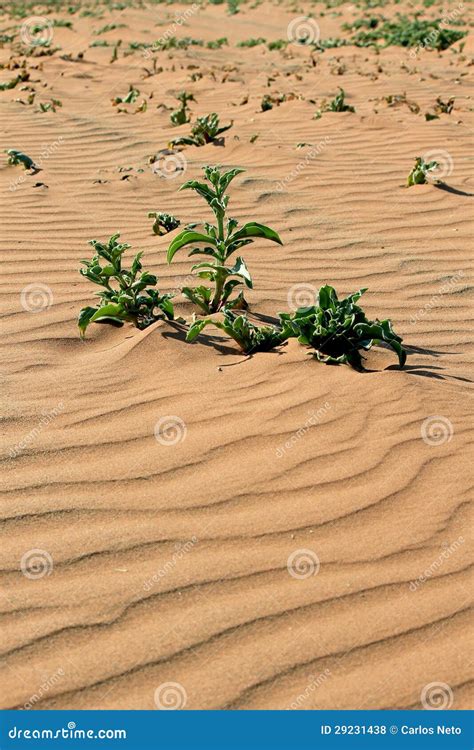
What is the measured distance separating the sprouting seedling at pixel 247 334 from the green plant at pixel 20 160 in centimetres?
344

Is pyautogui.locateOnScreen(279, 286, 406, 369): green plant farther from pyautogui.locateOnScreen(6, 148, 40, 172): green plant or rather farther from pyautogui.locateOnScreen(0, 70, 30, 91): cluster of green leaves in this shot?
pyautogui.locateOnScreen(0, 70, 30, 91): cluster of green leaves

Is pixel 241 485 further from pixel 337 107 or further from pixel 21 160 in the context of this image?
pixel 337 107

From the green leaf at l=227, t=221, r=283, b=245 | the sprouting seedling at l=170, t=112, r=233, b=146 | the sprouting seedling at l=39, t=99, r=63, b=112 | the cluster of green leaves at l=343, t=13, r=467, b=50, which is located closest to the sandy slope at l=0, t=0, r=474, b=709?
the green leaf at l=227, t=221, r=283, b=245

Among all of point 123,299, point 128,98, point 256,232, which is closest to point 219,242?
point 256,232

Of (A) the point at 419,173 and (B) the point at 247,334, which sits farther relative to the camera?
(A) the point at 419,173

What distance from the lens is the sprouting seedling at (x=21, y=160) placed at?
6.69m

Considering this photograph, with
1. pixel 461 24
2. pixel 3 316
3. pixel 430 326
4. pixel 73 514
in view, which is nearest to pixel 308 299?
pixel 430 326

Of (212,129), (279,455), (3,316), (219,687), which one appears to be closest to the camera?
(219,687)

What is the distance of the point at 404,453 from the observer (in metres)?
3.18

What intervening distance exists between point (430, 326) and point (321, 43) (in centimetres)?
1103

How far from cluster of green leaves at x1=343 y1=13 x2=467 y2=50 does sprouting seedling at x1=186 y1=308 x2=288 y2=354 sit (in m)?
10.6

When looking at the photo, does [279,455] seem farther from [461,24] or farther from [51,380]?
[461,24]

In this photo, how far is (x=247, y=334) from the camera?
12.6 feet

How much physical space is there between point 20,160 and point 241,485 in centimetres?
458
